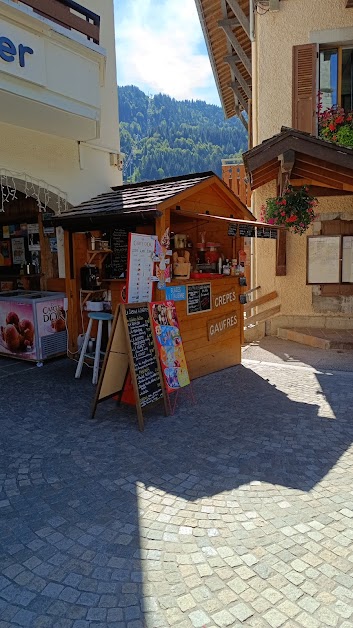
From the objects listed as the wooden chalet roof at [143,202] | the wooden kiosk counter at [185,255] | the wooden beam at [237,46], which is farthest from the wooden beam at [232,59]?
the wooden chalet roof at [143,202]

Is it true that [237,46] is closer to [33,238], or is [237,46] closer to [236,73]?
[236,73]

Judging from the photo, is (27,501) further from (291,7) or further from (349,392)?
A: (291,7)

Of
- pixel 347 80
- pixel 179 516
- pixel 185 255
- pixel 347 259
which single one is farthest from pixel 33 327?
pixel 347 80

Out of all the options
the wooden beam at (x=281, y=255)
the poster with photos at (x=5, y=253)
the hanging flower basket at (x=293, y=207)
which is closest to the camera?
the hanging flower basket at (x=293, y=207)

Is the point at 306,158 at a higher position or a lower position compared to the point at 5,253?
higher

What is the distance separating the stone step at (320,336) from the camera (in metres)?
8.22

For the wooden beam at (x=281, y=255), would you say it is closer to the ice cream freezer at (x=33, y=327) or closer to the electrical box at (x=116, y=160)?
the electrical box at (x=116, y=160)

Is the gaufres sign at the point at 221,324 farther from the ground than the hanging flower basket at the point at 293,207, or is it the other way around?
the hanging flower basket at the point at 293,207

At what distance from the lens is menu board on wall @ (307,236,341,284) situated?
9.07 m

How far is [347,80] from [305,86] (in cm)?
97

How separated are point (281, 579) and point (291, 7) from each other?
10692 millimetres

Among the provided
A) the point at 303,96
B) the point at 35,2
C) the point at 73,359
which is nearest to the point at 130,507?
the point at 73,359

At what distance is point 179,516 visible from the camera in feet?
9.95

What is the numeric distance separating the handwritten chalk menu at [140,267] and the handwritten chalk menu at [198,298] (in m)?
0.83
